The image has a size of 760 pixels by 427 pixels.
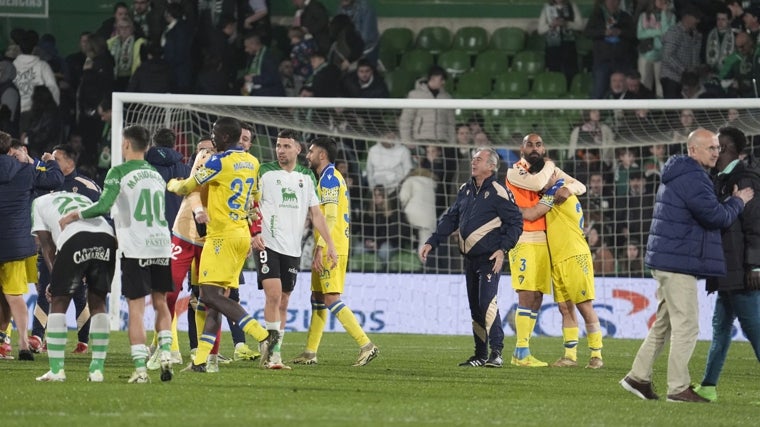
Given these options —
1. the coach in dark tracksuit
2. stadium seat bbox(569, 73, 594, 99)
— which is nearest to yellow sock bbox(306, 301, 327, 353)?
the coach in dark tracksuit

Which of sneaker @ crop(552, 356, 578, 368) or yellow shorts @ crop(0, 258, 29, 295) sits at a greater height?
yellow shorts @ crop(0, 258, 29, 295)

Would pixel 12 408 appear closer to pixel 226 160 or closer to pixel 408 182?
pixel 226 160

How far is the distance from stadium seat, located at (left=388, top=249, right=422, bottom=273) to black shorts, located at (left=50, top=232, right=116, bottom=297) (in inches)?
401

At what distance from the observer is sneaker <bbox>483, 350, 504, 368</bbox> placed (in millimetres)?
12820

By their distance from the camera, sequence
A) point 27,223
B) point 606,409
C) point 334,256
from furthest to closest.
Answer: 1. point 27,223
2. point 334,256
3. point 606,409

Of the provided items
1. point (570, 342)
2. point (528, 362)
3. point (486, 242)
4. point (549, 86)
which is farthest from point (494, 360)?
point (549, 86)

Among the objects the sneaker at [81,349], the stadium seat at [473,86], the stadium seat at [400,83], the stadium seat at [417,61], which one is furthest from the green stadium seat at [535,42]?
the sneaker at [81,349]

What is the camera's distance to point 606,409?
29.7 ft

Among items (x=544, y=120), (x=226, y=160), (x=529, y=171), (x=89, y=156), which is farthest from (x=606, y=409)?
(x=89, y=156)

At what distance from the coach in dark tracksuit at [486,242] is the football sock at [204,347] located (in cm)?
270

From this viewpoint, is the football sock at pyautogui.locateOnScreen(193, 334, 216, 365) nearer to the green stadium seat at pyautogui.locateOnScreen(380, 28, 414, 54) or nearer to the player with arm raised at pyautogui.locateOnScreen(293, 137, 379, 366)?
the player with arm raised at pyautogui.locateOnScreen(293, 137, 379, 366)

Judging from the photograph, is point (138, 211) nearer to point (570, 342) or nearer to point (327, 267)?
point (327, 267)

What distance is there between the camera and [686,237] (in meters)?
9.34

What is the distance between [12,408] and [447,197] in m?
12.7
